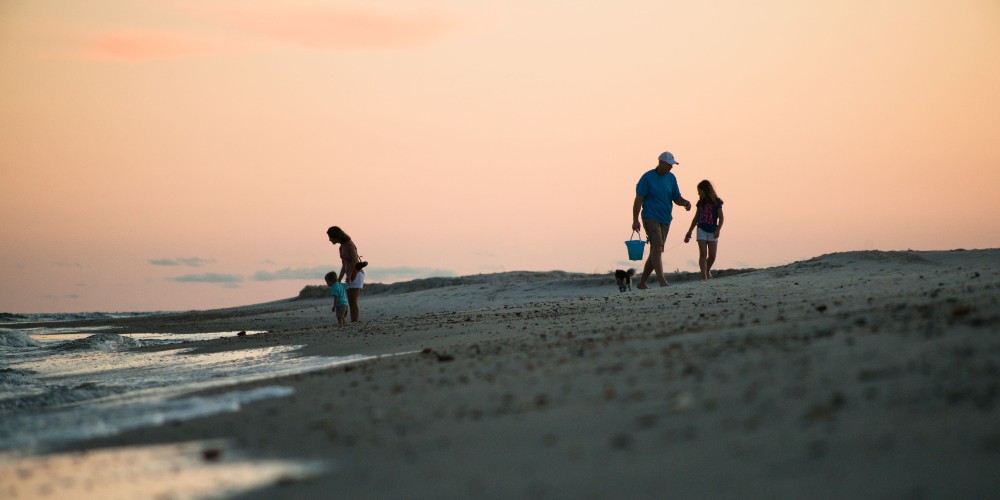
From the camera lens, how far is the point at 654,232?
1659cm

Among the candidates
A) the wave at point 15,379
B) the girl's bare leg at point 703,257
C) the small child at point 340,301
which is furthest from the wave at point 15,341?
the girl's bare leg at point 703,257

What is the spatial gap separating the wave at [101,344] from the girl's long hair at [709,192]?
37.2 ft

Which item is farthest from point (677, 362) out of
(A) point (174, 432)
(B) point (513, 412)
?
(A) point (174, 432)

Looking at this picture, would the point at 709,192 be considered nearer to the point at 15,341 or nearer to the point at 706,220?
the point at 706,220

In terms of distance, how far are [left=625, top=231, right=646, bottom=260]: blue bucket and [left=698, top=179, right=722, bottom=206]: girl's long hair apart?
1.59 m

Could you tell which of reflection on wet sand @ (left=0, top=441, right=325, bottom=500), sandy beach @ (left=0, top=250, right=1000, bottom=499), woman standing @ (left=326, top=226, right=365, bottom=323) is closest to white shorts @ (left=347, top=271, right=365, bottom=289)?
woman standing @ (left=326, top=226, right=365, bottom=323)

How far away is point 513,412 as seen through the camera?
501cm

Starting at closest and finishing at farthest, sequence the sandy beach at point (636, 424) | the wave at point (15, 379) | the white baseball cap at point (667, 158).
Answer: the sandy beach at point (636, 424) → the wave at point (15, 379) → the white baseball cap at point (667, 158)

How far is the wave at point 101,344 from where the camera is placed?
54.5ft

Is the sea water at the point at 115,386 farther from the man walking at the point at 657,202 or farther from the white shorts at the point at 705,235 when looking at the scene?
the white shorts at the point at 705,235

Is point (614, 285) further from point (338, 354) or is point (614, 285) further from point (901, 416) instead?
point (901, 416)

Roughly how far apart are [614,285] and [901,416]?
1925 cm

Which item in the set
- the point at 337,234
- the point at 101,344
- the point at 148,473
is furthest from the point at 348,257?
the point at 148,473

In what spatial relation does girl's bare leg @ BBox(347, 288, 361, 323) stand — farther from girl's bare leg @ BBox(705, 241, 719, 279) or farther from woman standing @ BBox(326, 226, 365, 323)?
girl's bare leg @ BBox(705, 241, 719, 279)
